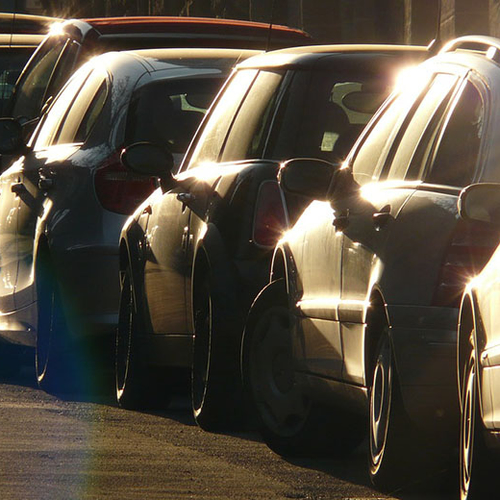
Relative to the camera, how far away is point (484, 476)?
6273 millimetres

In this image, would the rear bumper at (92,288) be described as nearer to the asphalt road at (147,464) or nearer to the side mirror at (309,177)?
the asphalt road at (147,464)

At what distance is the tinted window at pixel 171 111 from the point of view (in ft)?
36.8

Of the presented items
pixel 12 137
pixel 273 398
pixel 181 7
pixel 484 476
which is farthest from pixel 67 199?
Answer: pixel 181 7

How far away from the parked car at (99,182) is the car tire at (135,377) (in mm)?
364

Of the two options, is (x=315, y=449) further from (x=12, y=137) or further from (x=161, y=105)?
(x=12, y=137)

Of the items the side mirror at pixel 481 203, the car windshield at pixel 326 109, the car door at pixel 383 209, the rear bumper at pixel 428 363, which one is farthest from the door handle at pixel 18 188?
the side mirror at pixel 481 203

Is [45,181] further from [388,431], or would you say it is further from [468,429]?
[468,429]

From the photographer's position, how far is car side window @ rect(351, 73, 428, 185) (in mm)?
7938

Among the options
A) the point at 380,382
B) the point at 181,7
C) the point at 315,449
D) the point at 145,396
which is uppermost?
the point at 380,382

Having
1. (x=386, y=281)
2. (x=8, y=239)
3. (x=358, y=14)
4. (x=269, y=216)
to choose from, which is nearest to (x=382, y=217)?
(x=386, y=281)

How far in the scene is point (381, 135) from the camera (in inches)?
321

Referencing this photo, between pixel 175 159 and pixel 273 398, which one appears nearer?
pixel 273 398

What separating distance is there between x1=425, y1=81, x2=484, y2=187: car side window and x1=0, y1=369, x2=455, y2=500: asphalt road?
109 centimetres

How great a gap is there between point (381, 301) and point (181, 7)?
114 feet
